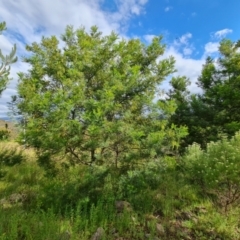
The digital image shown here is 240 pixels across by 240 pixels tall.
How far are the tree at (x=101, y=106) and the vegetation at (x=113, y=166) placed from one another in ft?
0.09

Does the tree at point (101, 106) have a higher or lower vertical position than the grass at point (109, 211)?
higher

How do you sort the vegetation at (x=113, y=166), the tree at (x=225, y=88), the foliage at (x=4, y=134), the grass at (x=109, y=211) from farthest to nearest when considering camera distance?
the tree at (x=225, y=88) < the foliage at (x=4, y=134) < the vegetation at (x=113, y=166) < the grass at (x=109, y=211)

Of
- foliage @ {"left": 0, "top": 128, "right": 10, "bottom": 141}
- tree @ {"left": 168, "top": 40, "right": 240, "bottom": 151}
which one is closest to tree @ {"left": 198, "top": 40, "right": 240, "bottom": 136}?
tree @ {"left": 168, "top": 40, "right": 240, "bottom": 151}

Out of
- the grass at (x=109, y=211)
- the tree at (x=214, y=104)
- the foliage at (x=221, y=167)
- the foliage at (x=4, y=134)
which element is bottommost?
the grass at (x=109, y=211)

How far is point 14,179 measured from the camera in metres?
7.32

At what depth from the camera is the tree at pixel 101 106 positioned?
4820 millimetres

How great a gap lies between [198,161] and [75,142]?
304 centimetres

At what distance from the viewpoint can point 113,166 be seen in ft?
17.3

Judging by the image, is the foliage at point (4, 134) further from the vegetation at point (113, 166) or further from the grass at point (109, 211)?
the grass at point (109, 211)

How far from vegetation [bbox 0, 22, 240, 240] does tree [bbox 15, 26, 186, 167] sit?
0.09ft

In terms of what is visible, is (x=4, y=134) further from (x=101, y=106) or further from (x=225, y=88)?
(x=225, y=88)

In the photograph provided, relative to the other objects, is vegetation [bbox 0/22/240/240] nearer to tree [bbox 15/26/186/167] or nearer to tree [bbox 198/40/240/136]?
tree [bbox 15/26/186/167]

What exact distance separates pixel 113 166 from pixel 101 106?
60.6 inches

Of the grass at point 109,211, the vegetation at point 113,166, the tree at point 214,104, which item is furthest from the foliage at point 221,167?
the tree at point 214,104
